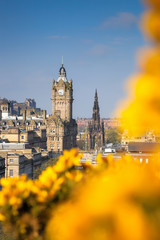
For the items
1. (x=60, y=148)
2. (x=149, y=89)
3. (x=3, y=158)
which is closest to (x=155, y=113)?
(x=149, y=89)

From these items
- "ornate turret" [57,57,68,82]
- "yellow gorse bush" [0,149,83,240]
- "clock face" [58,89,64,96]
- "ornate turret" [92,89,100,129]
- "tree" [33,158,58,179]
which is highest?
"ornate turret" [57,57,68,82]

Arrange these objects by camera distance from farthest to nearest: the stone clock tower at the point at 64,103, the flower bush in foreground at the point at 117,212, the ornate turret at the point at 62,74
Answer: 1. the ornate turret at the point at 62,74
2. the stone clock tower at the point at 64,103
3. the flower bush in foreground at the point at 117,212

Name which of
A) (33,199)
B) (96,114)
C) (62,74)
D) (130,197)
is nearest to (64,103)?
(62,74)

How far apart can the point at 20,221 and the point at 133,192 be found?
2.98 metres

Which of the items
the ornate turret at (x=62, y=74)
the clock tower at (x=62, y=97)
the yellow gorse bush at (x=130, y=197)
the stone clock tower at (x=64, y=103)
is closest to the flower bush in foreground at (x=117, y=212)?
the yellow gorse bush at (x=130, y=197)

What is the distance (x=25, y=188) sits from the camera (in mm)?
7492

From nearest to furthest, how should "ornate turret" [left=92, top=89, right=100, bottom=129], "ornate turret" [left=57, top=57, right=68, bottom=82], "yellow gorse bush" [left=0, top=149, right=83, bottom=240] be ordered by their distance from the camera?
"yellow gorse bush" [left=0, top=149, right=83, bottom=240], "ornate turret" [left=57, top=57, right=68, bottom=82], "ornate turret" [left=92, top=89, right=100, bottom=129]

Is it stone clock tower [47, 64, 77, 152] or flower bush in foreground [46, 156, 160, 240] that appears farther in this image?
stone clock tower [47, 64, 77, 152]

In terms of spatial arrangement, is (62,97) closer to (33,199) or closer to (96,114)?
(96,114)

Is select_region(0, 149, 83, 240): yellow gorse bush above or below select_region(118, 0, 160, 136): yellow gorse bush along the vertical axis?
below

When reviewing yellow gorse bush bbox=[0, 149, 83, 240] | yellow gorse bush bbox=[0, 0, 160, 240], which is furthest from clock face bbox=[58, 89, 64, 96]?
yellow gorse bush bbox=[0, 0, 160, 240]

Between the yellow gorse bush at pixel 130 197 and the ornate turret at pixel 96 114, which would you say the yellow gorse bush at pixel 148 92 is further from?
the ornate turret at pixel 96 114

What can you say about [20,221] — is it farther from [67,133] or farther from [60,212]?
[67,133]

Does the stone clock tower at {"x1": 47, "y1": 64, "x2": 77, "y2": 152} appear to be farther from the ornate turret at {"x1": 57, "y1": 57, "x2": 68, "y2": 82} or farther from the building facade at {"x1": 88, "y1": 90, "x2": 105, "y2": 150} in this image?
the building facade at {"x1": 88, "y1": 90, "x2": 105, "y2": 150}
